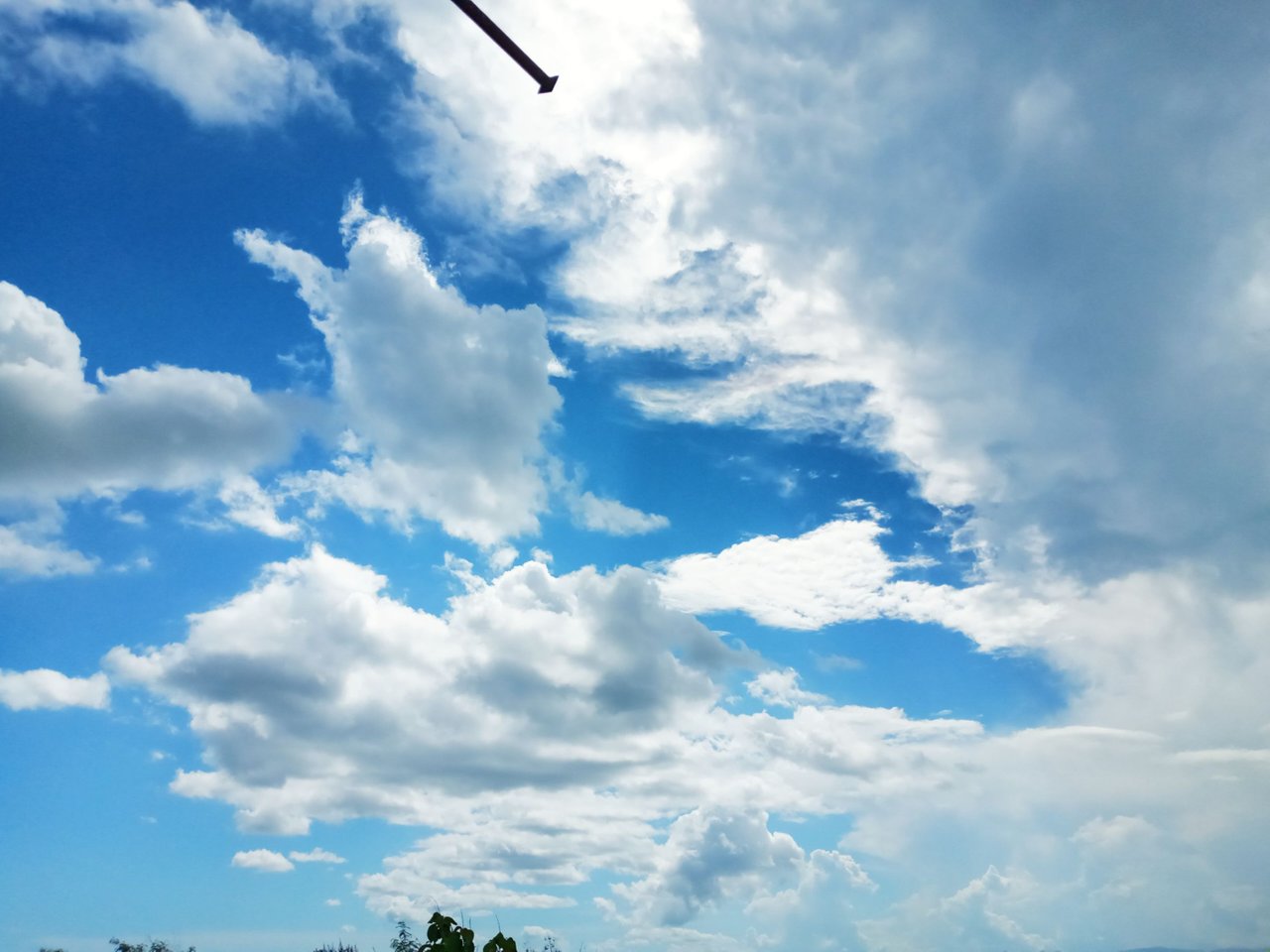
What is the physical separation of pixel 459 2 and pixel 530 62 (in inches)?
62.6

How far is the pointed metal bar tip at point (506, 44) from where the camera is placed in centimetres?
1350

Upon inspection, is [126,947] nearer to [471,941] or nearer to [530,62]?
[471,941]

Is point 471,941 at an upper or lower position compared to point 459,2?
lower

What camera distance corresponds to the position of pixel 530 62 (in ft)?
47.8

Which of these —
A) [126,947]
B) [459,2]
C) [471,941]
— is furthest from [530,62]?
[126,947]

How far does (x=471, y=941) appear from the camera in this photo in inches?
806

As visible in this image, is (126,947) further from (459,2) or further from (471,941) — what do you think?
(459,2)

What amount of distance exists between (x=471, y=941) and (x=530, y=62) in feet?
57.7

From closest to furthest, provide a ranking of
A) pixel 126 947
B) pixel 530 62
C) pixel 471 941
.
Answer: pixel 530 62 < pixel 471 941 < pixel 126 947

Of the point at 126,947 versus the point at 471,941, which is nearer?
the point at 471,941

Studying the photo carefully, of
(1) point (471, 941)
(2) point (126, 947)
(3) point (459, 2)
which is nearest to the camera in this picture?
(3) point (459, 2)

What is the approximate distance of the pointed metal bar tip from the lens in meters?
13.5

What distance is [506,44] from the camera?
46.0 feet

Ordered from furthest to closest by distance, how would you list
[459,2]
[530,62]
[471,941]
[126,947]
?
[126,947] → [471,941] → [530,62] → [459,2]
